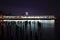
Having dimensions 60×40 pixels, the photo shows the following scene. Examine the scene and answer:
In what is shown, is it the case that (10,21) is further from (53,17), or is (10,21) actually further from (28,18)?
(53,17)

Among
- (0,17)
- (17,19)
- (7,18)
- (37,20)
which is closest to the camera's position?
(0,17)

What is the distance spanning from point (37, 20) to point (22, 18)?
11.2ft

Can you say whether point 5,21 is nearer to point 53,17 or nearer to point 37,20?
point 37,20

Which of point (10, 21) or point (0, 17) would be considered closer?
point (0, 17)

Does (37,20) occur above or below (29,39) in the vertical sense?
below

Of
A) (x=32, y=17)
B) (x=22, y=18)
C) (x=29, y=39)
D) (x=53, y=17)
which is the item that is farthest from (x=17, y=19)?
(x=29, y=39)

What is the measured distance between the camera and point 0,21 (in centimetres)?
1972

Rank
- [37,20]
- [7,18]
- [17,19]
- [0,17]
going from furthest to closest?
1. [37,20]
2. [17,19]
3. [7,18]
4. [0,17]

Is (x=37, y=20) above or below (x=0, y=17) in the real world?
below

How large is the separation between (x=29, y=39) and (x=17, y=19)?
Result: 1693 centimetres

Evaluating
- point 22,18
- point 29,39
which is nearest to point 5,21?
point 22,18

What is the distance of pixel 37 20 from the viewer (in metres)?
26.7

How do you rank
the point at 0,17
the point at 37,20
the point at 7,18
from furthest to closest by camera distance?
the point at 37,20
the point at 7,18
the point at 0,17

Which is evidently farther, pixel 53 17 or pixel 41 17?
pixel 41 17
